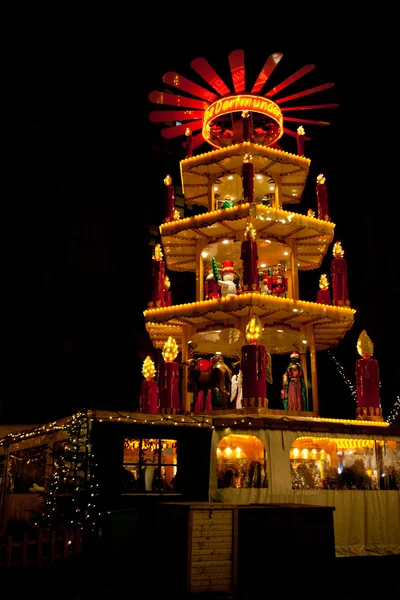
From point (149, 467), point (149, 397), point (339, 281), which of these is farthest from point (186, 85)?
point (149, 467)

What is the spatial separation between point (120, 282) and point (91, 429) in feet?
50.3

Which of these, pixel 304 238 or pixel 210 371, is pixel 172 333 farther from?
pixel 304 238

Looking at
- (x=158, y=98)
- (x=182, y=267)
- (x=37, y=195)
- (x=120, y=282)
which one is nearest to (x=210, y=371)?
(x=182, y=267)

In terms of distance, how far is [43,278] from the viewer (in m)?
29.1

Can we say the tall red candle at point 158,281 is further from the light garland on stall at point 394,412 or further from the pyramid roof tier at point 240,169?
the light garland on stall at point 394,412

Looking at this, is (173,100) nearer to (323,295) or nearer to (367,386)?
(323,295)

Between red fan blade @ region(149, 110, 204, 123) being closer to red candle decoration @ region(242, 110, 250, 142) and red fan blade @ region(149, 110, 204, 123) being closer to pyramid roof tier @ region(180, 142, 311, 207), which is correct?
pyramid roof tier @ region(180, 142, 311, 207)

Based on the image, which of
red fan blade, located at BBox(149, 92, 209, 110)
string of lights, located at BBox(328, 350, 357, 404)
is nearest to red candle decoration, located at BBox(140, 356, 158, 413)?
red fan blade, located at BBox(149, 92, 209, 110)

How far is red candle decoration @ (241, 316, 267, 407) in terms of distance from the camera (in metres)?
16.7

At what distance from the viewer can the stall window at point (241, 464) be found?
16.3 m

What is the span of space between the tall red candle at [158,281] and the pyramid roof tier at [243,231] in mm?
729

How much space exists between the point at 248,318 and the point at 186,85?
819 centimetres

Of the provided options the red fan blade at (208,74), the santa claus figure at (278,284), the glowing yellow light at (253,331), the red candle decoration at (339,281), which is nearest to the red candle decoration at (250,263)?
the glowing yellow light at (253,331)

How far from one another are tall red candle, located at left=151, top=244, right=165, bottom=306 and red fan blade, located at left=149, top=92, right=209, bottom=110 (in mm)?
4944
